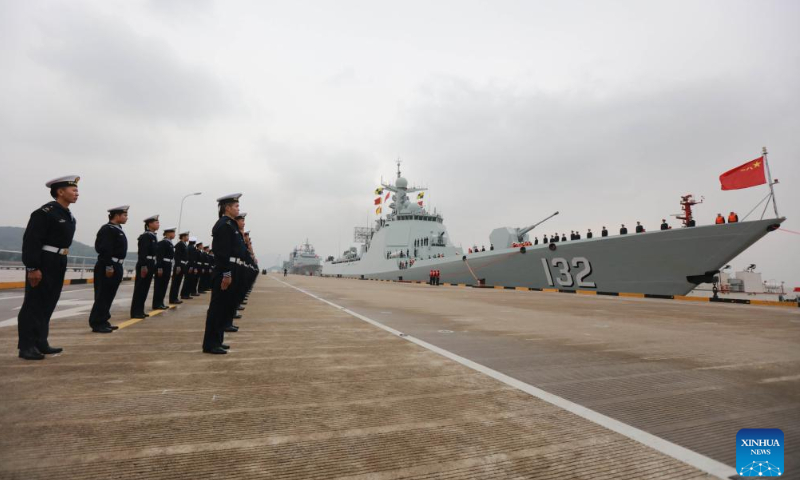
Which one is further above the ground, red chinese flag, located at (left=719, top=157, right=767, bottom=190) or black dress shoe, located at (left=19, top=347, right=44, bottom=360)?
red chinese flag, located at (left=719, top=157, right=767, bottom=190)

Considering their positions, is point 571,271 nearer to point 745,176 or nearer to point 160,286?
point 745,176

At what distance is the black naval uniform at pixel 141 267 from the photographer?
5.82 meters

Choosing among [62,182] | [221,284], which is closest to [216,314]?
[221,284]

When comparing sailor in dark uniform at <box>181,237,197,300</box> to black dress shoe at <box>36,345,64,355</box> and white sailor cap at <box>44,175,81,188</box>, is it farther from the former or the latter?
black dress shoe at <box>36,345,64,355</box>

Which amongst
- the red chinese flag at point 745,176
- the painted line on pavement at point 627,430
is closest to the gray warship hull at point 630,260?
the red chinese flag at point 745,176

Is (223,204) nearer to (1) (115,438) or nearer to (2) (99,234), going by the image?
(2) (99,234)

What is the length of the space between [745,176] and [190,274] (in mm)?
17577

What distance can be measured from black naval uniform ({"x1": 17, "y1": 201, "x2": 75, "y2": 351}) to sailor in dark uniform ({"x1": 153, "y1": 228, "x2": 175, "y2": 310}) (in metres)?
3.14

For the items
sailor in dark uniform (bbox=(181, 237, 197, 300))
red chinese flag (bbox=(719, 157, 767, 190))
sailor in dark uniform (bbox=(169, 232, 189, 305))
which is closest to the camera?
sailor in dark uniform (bbox=(169, 232, 189, 305))

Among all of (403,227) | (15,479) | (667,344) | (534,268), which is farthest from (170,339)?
(403,227)

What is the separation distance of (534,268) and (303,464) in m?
18.5

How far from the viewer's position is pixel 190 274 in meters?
10.5

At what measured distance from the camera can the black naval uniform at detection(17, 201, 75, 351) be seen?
317 cm

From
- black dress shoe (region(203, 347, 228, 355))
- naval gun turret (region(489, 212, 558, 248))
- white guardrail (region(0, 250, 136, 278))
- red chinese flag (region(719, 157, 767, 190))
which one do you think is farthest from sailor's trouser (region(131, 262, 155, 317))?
naval gun turret (region(489, 212, 558, 248))
